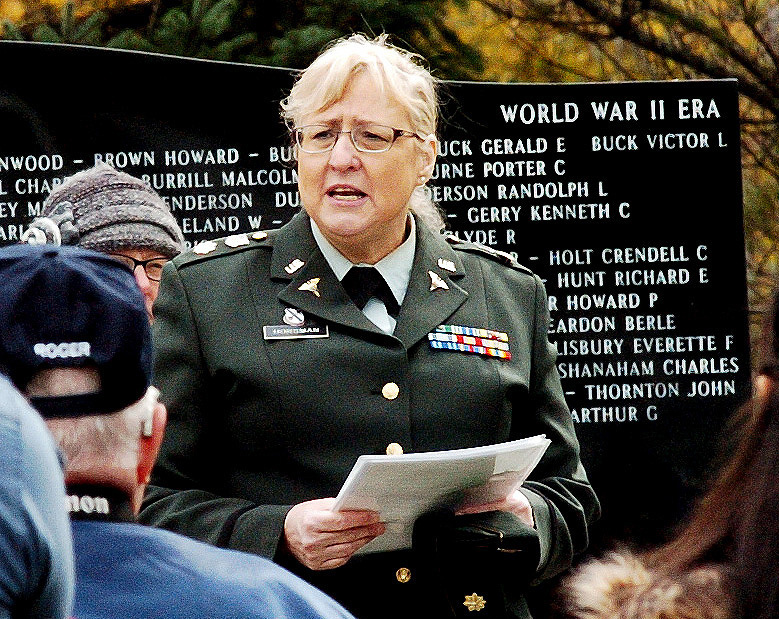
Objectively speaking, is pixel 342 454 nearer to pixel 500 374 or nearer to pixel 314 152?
pixel 500 374

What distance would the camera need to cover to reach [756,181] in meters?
6.75

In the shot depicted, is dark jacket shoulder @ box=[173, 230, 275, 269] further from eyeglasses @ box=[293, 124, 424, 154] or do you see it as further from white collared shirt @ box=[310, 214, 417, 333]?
eyeglasses @ box=[293, 124, 424, 154]

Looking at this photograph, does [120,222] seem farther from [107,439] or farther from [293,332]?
[107,439]

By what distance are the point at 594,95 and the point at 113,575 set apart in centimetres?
365

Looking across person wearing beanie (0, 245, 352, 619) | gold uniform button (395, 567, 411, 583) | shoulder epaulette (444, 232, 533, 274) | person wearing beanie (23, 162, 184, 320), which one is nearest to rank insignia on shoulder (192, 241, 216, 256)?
shoulder epaulette (444, 232, 533, 274)

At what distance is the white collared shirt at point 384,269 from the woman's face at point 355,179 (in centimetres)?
2

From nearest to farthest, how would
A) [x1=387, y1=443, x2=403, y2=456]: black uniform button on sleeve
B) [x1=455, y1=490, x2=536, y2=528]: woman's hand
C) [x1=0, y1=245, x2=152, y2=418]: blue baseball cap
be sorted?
[x1=0, y1=245, x2=152, y2=418]: blue baseball cap → [x1=455, y1=490, x2=536, y2=528]: woman's hand → [x1=387, y1=443, x2=403, y2=456]: black uniform button on sleeve

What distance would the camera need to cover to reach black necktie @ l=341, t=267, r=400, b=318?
3.37 meters

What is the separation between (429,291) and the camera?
3.39m

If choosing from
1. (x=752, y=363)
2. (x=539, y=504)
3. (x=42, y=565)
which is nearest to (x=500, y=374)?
(x=539, y=504)

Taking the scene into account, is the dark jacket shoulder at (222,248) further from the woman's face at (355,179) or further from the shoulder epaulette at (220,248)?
the woman's face at (355,179)

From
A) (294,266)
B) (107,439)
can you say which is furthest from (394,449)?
(107,439)

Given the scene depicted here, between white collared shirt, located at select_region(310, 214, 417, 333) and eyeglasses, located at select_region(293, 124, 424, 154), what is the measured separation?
0.18 meters

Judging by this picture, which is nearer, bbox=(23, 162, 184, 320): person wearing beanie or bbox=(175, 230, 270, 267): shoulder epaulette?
bbox=(175, 230, 270, 267): shoulder epaulette
